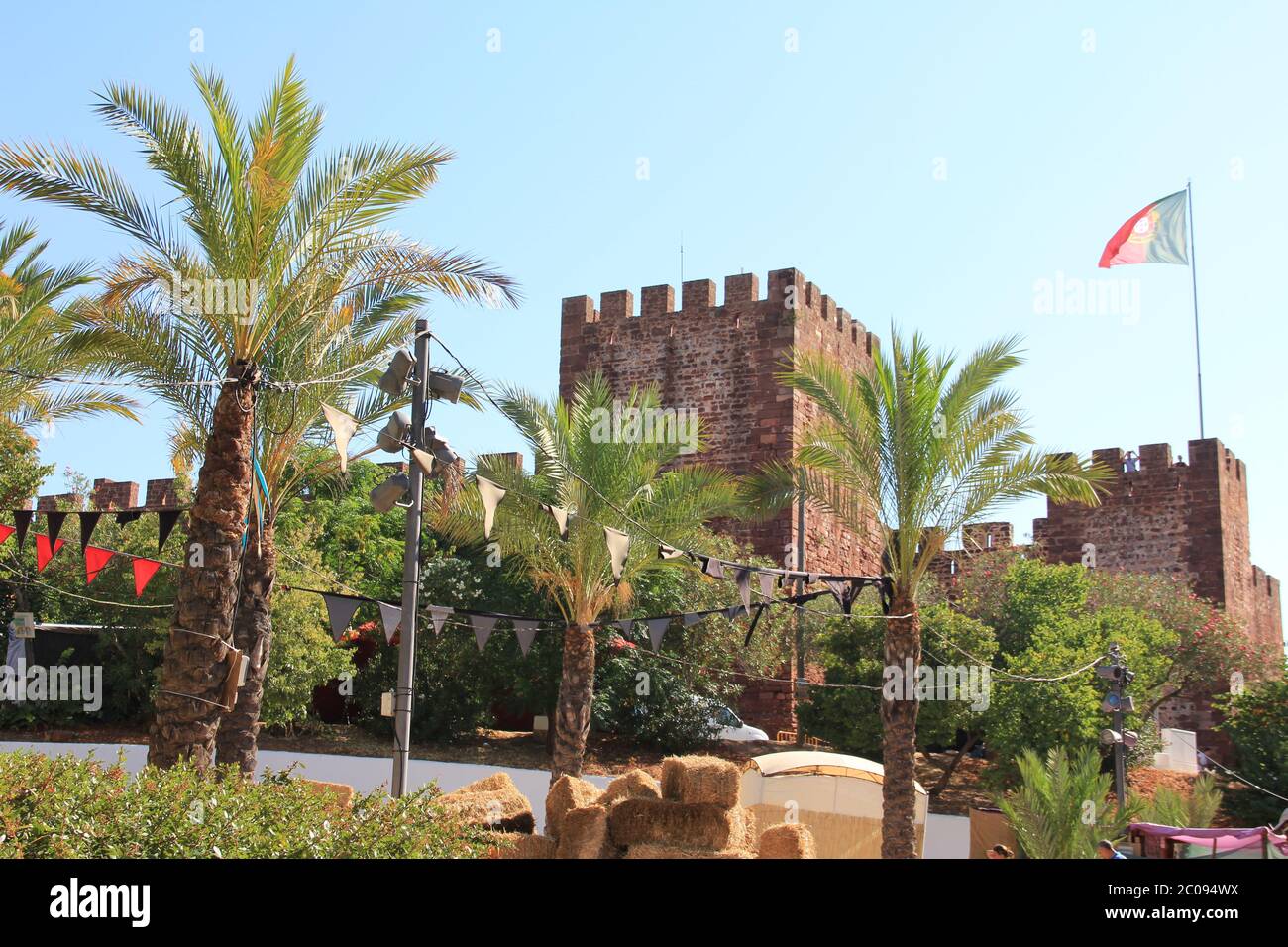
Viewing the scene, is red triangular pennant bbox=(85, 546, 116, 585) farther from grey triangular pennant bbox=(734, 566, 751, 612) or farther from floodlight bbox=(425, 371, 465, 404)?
grey triangular pennant bbox=(734, 566, 751, 612)

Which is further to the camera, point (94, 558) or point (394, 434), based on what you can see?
point (94, 558)

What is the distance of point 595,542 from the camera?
16.6 meters

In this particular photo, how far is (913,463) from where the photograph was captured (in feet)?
48.0

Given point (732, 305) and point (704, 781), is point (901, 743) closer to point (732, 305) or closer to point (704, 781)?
point (704, 781)

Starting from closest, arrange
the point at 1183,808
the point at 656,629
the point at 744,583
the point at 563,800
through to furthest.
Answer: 1. the point at 563,800
2. the point at 744,583
3. the point at 656,629
4. the point at 1183,808

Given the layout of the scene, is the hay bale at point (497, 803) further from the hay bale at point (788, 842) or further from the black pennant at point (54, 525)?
the black pennant at point (54, 525)

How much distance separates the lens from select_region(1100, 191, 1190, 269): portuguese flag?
2773 centimetres

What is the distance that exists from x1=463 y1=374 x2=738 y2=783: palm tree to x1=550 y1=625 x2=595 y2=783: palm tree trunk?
0.01 metres

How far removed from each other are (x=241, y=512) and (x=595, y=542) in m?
6.24

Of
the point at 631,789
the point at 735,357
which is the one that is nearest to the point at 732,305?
the point at 735,357

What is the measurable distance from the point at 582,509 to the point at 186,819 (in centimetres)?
1011
